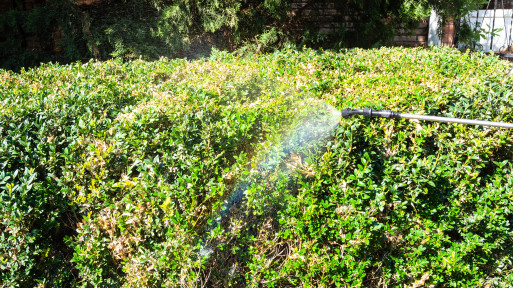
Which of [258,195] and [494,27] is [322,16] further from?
[258,195]

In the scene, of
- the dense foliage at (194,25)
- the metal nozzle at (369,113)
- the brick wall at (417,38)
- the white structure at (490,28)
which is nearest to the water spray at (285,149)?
the metal nozzle at (369,113)

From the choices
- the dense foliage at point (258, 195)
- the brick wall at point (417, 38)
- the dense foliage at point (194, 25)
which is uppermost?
the dense foliage at point (194, 25)

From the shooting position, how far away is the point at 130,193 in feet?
8.97

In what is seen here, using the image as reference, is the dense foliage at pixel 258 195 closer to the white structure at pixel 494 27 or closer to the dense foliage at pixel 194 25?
the dense foliage at pixel 194 25

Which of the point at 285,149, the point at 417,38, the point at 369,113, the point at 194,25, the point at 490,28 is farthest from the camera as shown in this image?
the point at 417,38

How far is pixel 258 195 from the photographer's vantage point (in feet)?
9.00

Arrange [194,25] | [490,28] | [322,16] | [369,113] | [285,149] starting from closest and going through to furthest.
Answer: [369,113], [285,149], [194,25], [322,16], [490,28]

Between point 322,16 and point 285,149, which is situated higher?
point 322,16

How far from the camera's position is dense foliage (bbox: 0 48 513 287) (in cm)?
268

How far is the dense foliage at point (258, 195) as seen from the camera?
268cm

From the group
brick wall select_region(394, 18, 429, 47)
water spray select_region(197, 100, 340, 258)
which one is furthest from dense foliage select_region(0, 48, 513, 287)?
brick wall select_region(394, 18, 429, 47)

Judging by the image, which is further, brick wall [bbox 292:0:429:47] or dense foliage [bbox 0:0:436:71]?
brick wall [bbox 292:0:429:47]

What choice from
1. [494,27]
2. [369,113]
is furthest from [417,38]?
[369,113]

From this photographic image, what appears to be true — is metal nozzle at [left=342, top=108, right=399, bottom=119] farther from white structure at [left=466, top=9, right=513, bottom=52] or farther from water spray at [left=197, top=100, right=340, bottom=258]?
white structure at [left=466, top=9, right=513, bottom=52]
